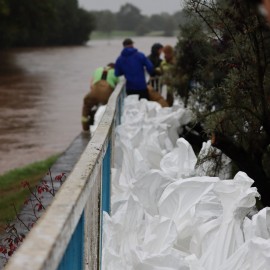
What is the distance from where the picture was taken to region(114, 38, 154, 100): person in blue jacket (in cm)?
1188

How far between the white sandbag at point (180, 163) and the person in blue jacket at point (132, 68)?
5.75m

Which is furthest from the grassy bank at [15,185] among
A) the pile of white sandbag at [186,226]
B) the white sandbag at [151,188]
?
the pile of white sandbag at [186,226]

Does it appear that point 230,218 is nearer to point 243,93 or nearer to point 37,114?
point 243,93

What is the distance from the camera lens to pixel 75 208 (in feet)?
7.88

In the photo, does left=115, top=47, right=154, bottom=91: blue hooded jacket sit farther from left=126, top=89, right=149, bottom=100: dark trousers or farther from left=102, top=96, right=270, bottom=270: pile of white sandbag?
left=102, top=96, right=270, bottom=270: pile of white sandbag

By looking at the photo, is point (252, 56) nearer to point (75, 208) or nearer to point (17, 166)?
point (75, 208)

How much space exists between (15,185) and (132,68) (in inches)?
134

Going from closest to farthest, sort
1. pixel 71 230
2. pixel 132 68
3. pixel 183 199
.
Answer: pixel 71 230 → pixel 183 199 → pixel 132 68

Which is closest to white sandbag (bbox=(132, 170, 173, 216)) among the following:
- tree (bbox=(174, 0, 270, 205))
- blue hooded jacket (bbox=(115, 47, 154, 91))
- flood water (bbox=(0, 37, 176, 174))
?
tree (bbox=(174, 0, 270, 205))

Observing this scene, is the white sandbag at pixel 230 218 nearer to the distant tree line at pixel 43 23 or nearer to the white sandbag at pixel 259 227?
the white sandbag at pixel 259 227

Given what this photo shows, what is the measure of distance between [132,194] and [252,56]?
1.39m

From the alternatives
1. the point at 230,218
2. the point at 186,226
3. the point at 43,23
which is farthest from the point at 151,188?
the point at 43,23

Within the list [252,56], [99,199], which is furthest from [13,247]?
[252,56]

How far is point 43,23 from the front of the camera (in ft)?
181
